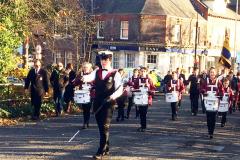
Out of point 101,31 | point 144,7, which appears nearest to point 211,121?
point 144,7

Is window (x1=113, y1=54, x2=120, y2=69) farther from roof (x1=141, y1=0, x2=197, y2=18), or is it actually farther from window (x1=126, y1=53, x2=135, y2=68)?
roof (x1=141, y1=0, x2=197, y2=18)

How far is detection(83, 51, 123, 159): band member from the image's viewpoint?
38.3 ft

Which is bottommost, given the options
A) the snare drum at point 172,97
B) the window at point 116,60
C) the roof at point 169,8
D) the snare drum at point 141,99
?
the snare drum at point 172,97

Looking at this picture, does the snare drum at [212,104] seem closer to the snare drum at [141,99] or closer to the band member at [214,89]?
the band member at [214,89]

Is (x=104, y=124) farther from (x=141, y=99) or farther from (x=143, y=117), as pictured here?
(x=141, y=99)

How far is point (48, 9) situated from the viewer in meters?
21.3

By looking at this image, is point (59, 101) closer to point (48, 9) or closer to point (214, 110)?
point (48, 9)

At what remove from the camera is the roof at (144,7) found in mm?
51419

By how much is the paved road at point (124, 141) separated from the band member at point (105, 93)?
1.90 ft

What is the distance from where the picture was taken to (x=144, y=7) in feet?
169

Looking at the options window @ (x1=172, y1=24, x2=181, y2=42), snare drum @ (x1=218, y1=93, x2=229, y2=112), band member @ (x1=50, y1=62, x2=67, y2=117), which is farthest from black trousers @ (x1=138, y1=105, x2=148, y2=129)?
window @ (x1=172, y1=24, x2=181, y2=42)

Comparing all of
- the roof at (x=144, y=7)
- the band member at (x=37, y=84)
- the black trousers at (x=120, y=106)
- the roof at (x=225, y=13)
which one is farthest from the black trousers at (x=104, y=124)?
the roof at (x=225, y=13)

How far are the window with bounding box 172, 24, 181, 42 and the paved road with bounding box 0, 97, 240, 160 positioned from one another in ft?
111

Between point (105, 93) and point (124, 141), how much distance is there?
254 cm
